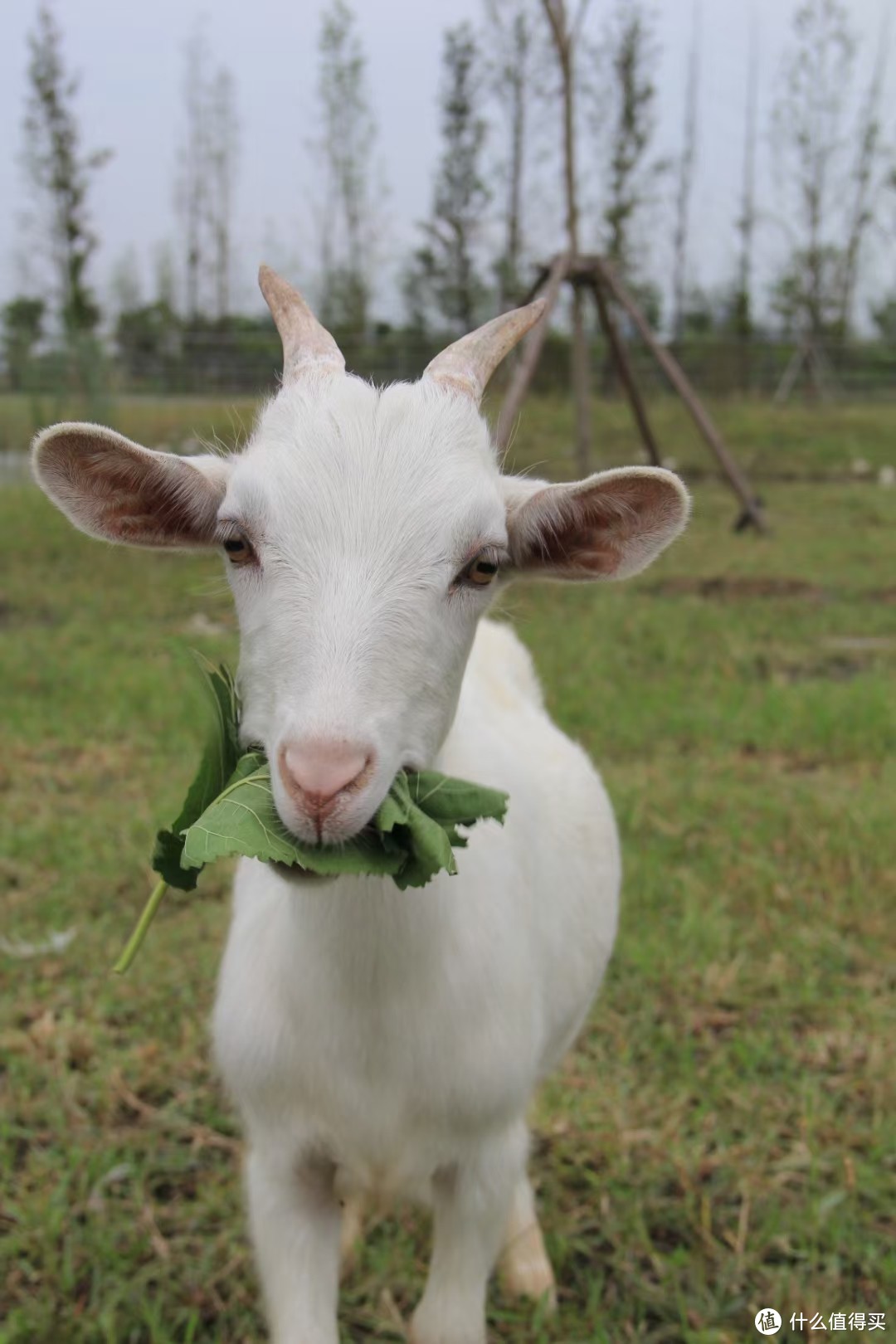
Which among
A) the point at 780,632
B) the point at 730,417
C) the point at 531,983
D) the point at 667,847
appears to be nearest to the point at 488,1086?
the point at 531,983

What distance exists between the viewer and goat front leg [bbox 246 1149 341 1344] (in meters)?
1.98

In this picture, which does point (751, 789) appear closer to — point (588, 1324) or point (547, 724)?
point (547, 724)

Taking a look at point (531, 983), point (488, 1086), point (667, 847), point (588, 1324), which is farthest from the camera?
point (667, 847)

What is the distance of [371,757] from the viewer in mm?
1455

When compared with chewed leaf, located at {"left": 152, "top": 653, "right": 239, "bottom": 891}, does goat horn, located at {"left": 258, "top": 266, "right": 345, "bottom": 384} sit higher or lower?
higher

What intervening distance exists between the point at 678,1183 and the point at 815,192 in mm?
26976

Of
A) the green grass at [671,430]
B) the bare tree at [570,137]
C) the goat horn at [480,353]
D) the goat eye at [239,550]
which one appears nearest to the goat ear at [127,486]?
the goat eye at [239,550]

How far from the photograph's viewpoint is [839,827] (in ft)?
14.2

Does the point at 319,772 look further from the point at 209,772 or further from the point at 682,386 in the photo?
the point at 682,386

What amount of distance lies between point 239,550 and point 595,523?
533 millimetres

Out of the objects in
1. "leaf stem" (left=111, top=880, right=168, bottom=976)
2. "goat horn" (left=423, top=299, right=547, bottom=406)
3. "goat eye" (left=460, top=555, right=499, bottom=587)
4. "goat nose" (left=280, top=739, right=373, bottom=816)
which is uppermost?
"goat horn" (left=423, top=299, right=547, bottom=406)

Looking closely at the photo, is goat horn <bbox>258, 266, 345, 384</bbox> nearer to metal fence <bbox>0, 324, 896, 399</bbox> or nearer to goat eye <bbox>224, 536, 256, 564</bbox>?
goat eye <bbox>224, 536, 256, 564</bbox>

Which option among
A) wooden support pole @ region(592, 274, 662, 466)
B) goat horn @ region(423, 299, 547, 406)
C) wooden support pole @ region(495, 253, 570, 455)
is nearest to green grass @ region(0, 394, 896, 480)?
wooden support pole @ region(592, 274, 662, 466)

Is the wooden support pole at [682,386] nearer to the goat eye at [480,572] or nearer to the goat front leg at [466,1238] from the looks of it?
the goat eye at [480,572]
